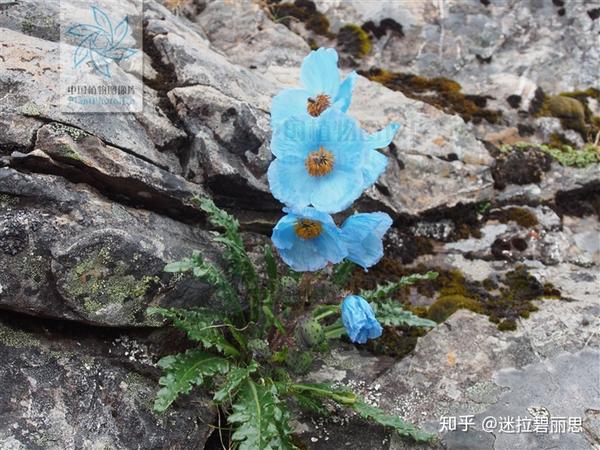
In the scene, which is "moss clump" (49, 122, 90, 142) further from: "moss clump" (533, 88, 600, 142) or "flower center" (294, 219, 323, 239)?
"moss clump" (533, 88, 600, 142)

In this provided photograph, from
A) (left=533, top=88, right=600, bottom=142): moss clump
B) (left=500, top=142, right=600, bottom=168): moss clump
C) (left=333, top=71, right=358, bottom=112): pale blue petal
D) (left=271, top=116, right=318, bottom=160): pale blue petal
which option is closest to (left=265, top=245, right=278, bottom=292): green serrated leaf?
(left=271, top=116, right=318, bottom=160): pale blue petal

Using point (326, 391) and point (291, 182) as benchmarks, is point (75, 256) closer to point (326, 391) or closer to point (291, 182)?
point (291, 182)

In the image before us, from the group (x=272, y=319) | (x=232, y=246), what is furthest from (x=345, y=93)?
(x=272, y=319)

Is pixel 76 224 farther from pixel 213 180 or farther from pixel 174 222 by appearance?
pixel 213 180

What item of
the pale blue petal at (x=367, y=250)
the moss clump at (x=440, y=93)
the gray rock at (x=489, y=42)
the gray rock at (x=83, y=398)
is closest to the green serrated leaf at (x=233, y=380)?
the gray rock at (x=83, y=398)

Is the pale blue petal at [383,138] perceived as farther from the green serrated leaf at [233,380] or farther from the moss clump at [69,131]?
the moss clump at [69,131]
